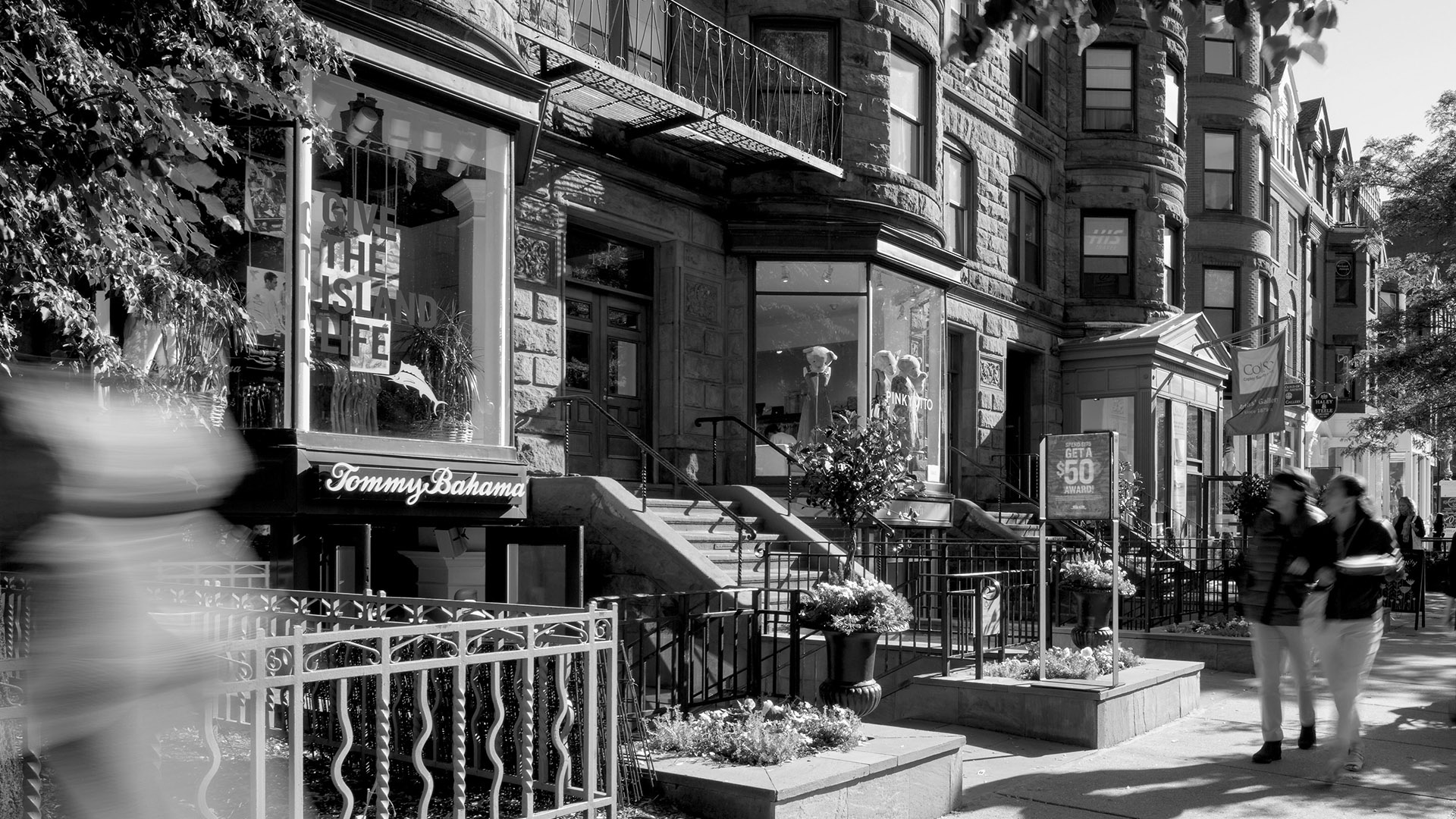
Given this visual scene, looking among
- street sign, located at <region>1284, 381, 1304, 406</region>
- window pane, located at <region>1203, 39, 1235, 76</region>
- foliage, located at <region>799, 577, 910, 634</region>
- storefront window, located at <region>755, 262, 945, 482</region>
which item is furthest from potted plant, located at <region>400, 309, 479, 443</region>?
window pane, located at <region>1203, 39, 1235, 76</region>

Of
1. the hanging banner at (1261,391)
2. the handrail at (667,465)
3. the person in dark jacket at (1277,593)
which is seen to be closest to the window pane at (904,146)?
the handrail at (667,465)

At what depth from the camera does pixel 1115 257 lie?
2550 cm

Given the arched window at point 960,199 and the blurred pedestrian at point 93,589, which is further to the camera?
the arched window at point 960,199

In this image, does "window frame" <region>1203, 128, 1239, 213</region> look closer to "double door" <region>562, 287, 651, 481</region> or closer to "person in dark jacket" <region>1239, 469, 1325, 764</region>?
"double door" <region>562, 287, 651, 481</region>

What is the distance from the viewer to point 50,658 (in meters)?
→ 3.48

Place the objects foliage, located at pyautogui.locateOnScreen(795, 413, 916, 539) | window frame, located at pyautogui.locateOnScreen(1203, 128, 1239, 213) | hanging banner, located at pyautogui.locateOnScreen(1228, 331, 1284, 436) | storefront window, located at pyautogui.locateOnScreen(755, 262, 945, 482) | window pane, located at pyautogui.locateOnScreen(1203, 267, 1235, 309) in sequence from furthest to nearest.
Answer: window pane, located at pyautogui.locateOnScreen(1203, 267, 1235, 309)
window frame, located at pyautogui.locateOnScreen(1203, 128, 1239, 213)
hanging banner, located at pyautogui.locateOnScreen(1228, 331, 1284, 436)
storefront window, located at pyautogui.locateOnScreen(755, 262, 945, 482)
foliage, located at pyautogui.locateOnScreen(795, 413, 916, 539)

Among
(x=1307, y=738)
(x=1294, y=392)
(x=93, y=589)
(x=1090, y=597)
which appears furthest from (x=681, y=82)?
(x=1294, y=392)

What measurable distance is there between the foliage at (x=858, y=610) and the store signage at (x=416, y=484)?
3.13m

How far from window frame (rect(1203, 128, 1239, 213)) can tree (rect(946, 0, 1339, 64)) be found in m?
27.0

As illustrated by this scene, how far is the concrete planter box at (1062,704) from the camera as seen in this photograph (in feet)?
29.6

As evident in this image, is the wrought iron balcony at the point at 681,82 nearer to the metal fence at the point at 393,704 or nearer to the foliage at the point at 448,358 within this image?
the foliage at the point at 448,358

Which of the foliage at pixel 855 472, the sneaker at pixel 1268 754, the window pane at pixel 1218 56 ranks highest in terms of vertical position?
the window pane at pixel 1218 56

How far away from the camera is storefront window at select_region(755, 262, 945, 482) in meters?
17.2

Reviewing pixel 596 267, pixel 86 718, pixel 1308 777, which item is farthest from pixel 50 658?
pixel 596 267
